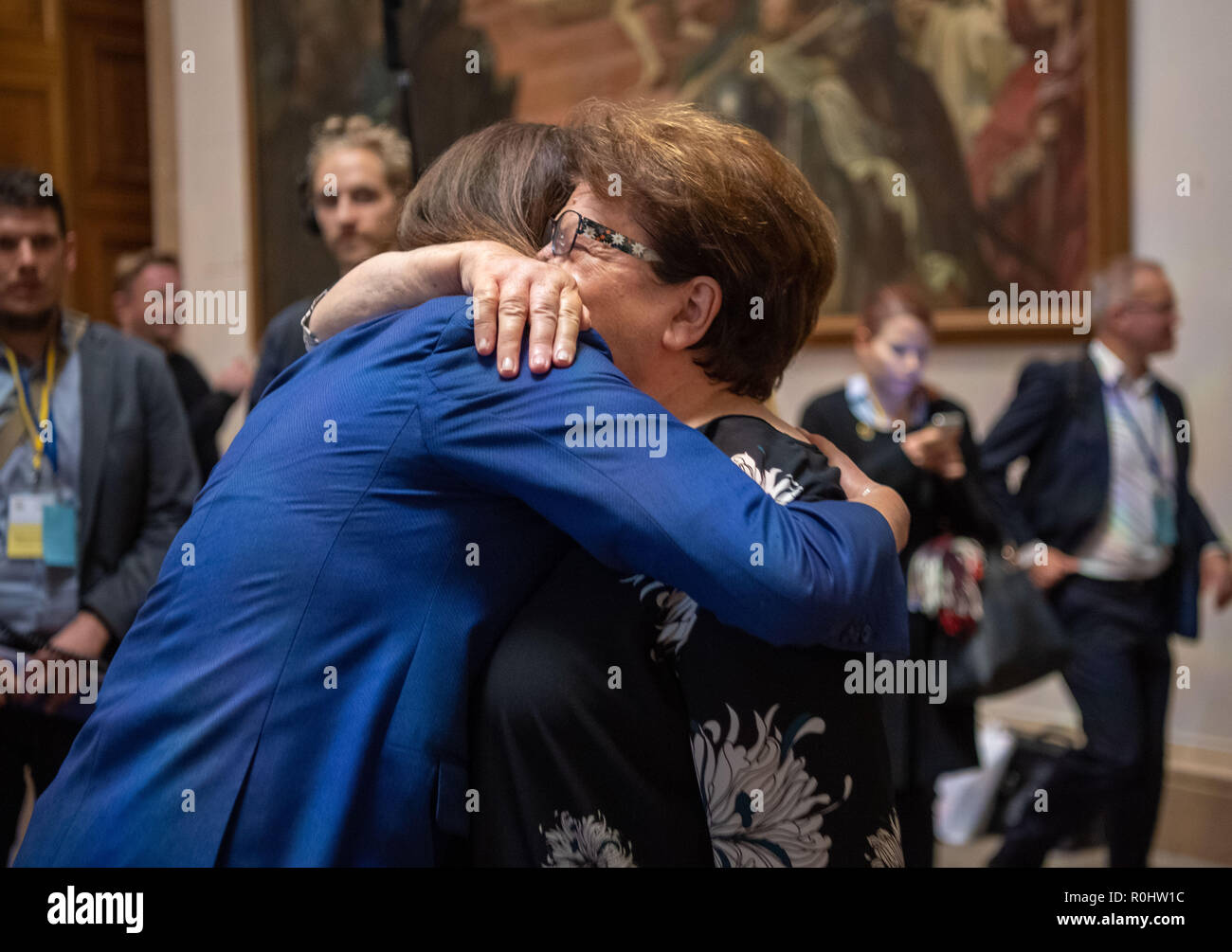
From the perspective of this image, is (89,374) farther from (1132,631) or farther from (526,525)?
(1132,631)

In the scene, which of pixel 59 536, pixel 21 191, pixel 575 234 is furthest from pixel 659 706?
pixel 21 191

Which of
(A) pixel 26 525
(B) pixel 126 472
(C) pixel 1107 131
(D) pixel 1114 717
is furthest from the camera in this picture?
(C) pixel 1107 131

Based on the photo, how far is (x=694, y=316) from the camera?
1790mm

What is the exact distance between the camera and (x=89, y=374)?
3.49 meters

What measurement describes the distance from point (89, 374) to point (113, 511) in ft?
1.29

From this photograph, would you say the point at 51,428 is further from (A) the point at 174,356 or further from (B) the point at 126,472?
(A) the point at 174,356

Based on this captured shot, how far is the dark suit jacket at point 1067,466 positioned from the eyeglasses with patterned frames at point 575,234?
318 centimetres

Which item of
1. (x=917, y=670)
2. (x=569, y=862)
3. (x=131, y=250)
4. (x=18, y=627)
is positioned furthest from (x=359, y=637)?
(x=131, y=250)

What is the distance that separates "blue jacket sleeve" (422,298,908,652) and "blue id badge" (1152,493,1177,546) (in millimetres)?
3561

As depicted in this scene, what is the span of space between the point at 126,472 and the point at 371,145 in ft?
4.01

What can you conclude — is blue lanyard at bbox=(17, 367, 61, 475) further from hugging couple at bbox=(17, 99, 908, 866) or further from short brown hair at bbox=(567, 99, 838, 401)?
short brown hair at bbox=(567, 99, 838, 401)

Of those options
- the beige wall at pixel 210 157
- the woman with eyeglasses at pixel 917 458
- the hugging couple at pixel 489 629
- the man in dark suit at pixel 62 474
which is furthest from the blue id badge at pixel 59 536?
the beige wall at pixel 210 157

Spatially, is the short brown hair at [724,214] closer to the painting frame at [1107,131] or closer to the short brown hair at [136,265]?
the painting frame at [1107,131]
